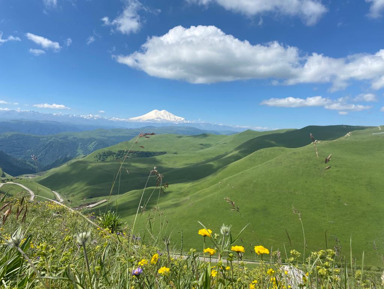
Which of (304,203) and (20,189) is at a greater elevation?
(304,203)

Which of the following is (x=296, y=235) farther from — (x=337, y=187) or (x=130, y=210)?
(x=130, y=210)

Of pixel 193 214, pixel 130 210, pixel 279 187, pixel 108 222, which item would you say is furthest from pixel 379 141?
pixel 108 222

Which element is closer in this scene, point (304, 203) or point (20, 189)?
point (304, 203)

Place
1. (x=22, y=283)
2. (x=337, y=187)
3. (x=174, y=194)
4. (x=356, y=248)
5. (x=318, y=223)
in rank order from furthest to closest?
(x=174, y=194) < (x=337, y=187) < (x=318, y=223) < (x=356, y=248) < (x=22, y=283)

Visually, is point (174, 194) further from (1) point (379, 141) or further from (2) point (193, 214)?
(1) point (379, 141)

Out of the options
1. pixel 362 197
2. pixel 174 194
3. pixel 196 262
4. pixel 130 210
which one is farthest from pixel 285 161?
pixel 196 262

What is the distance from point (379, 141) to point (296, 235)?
86.6m

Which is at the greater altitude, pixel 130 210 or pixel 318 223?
pixel 318 223

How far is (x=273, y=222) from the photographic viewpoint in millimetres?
82750

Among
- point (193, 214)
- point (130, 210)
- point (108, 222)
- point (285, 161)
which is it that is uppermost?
point (108, 222)

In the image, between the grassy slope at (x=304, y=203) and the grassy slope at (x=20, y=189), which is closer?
the grassy slope at (x=20, y=189)

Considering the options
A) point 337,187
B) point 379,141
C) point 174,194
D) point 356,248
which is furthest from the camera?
point 174,194

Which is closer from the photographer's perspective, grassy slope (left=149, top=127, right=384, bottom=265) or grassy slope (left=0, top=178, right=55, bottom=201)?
grassy slope (left=0, top=178, right=55, bottom=201)

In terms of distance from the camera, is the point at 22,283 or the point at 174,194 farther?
the point at 174,194
